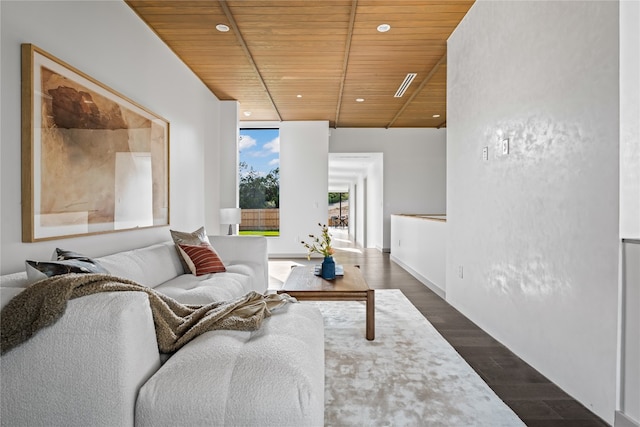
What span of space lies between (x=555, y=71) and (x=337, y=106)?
471cm

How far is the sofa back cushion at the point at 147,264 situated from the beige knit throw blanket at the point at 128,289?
40.6 inches

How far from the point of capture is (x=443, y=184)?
838 cm

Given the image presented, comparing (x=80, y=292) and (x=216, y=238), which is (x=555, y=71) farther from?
(x=216, y=238)

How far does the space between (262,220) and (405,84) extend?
4087 millimetres

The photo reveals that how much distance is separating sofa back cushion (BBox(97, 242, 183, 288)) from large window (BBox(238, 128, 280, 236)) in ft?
14.1

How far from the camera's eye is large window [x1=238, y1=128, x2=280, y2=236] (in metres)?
7.87

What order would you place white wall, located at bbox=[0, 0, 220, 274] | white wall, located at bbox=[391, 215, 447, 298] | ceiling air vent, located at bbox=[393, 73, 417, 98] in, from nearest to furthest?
white wall, located at bbox=[0, 0, 220, 274] → white wall, located at bbox=[391, 215, 447, 298] → ceiling air vent, located at bbox=[393, 73, 417, 98]

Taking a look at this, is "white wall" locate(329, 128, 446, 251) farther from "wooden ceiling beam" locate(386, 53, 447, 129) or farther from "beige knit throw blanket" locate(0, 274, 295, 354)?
"beige knit throw blanket" locate(0, 274, 295, 354)

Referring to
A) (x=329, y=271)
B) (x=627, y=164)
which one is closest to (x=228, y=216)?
→ (x=329, y=271)

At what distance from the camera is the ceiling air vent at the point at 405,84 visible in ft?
16.8

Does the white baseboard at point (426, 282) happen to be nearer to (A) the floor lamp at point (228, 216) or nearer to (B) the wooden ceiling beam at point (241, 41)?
(A) the floor lamp at point (228, 216)

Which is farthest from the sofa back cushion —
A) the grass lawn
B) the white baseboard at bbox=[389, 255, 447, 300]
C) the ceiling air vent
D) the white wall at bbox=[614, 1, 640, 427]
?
the grass lawn

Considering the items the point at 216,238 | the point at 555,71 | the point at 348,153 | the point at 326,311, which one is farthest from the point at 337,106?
the point at 555,71

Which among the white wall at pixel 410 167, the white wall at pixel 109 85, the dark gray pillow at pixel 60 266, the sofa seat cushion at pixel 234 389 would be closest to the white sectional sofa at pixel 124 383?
the sofa seat cushion at pixel 234 389
